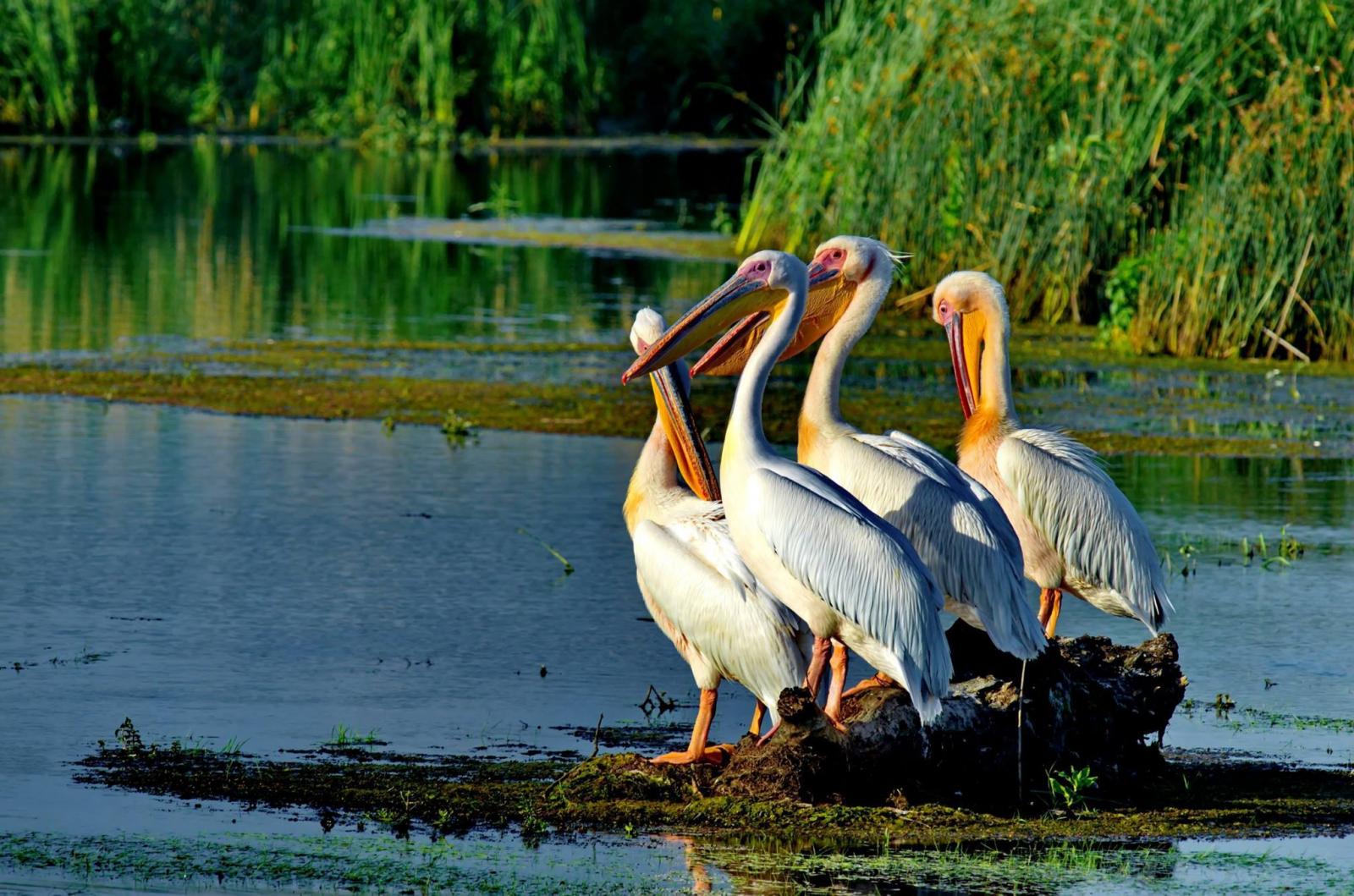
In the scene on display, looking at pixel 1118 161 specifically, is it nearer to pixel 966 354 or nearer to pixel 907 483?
pixel 966 354

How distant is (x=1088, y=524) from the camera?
6703 millimetres

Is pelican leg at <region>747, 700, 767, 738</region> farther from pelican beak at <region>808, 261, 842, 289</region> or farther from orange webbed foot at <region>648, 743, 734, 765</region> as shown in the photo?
pelican beak at <region>808, 261, 842, 289</region>

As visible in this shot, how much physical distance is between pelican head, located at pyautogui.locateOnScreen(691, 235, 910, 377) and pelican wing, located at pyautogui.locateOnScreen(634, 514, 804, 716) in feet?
2.37

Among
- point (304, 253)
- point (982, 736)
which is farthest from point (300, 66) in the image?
point (982, 736)

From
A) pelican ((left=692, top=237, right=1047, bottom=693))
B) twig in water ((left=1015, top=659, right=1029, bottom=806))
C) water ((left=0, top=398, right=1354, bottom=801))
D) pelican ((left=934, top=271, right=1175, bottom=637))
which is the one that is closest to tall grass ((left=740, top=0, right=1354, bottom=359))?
water ((left=0, top=398, right=1354, bottom=801))

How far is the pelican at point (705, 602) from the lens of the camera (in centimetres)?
588

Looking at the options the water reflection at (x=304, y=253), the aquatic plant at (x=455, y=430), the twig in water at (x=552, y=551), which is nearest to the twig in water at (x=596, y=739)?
the twig in water at (x=552, y=551)

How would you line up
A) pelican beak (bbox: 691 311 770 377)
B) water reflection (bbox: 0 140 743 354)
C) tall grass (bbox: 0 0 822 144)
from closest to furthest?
pelican beak (bbox: 691 311 770 377) < water reflection (bbox: 0 140 743 354) < tall grass (bbox: 0 0 822 144)

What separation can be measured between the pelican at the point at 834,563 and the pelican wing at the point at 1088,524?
1.03 meters

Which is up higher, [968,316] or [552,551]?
[968,316]

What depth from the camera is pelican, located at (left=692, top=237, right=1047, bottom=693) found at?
5.84 metres

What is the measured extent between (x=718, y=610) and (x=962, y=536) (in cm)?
68

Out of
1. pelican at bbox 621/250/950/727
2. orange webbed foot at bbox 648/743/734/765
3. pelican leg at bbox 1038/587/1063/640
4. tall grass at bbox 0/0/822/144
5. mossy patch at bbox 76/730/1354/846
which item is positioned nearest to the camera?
mossy patch at bbox 76/730/1354/846

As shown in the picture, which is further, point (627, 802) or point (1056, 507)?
point (1056, 507)
